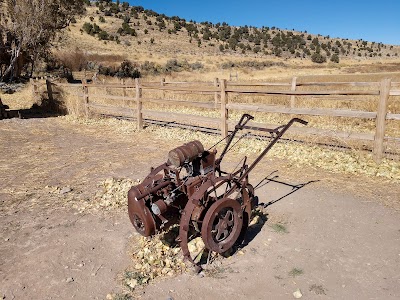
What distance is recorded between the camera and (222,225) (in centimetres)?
341

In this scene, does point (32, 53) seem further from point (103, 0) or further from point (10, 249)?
point (103, 0)

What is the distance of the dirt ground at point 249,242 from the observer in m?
3.19

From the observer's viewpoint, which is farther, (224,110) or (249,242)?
(224,110)

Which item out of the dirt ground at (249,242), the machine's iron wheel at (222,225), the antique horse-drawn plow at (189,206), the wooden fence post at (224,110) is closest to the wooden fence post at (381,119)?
the dirt ground at (249,242)

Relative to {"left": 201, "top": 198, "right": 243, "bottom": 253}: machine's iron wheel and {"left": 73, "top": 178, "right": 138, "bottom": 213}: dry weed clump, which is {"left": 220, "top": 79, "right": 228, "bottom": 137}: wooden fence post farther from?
{"left": 201, "top": 198, "right": 243, "bottom": 253}: machine's iron wheel

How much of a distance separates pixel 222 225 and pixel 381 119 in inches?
171

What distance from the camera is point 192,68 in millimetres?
37375

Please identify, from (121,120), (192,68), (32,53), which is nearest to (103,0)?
(192,68)

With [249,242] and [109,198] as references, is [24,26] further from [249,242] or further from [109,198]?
[249,242]

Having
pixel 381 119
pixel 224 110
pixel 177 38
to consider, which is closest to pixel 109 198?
pixel 224 110

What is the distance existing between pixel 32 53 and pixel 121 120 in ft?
38.3

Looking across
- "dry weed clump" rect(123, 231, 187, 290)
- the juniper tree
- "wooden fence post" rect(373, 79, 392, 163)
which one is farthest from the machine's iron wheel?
the juniper tree

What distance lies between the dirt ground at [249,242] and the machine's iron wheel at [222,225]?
27 cm

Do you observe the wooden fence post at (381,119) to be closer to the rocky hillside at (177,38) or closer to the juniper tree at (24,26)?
the juniper tree at (24,26)
